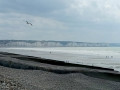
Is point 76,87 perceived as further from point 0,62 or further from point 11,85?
point 0,62

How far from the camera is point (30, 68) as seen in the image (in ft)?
67.4

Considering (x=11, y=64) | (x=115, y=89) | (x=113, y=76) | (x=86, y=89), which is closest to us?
(x=86, y=89)

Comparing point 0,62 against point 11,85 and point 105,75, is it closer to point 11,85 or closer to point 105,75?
point 105,75

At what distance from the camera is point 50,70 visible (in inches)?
775

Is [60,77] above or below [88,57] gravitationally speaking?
below

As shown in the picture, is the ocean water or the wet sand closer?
the wet sand

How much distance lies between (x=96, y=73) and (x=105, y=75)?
0.70 metres

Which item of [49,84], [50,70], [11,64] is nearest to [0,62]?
[11,64]

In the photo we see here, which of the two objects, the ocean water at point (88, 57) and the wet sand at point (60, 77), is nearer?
the wet sand at point (60, 77)

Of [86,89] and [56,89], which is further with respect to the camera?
[86,89]

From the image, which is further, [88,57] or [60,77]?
[88,57]

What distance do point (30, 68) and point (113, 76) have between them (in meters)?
6.52

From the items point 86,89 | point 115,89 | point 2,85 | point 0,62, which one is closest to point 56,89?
point 86,89

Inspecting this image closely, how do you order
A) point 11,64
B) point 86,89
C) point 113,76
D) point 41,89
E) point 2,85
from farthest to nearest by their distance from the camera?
point 11,64 → point 113,76 → point 86,89 → point 41,89 → point 2,85
